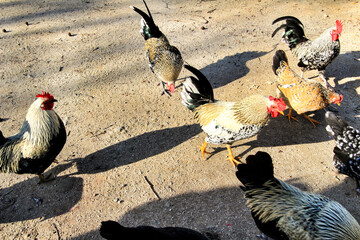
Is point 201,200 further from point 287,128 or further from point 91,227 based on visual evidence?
point 287,128

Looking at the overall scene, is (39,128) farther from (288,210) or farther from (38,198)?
(288,210)

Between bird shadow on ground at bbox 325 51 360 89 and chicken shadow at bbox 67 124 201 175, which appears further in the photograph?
bird shadow on ground at bbox 325 51 360 89

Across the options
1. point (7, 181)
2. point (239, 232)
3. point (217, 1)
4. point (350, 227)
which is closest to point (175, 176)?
point (239, 232)

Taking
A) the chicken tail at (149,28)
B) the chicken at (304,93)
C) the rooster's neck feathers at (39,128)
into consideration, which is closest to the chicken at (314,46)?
the chicken at (304,93)

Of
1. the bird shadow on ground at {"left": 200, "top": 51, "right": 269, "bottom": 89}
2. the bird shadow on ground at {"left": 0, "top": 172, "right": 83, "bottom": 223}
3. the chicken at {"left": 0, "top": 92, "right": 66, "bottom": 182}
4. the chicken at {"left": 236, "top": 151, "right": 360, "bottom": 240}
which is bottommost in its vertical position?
the bird shadow on ground at {"left": 0, "top": 172, "right": 83, "bottom": 223}

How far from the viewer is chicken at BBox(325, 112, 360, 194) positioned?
11.8 ft

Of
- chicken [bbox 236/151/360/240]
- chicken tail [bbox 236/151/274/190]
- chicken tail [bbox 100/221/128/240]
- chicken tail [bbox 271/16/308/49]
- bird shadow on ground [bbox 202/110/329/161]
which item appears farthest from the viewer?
chicken tail [bbox 271/16/308/49]

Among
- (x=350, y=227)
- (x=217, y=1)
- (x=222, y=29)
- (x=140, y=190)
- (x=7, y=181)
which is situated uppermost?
(x=217, y=1)

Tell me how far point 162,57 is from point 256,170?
317 cm

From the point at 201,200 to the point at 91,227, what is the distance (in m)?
1.57

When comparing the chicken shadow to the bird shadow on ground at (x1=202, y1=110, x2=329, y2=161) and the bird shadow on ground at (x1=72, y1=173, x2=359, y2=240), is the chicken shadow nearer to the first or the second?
the bird shadow on ground at (x1=202, y1=110, x2=329, y2=161)

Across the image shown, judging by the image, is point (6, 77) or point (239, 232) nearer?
point (239, 232)

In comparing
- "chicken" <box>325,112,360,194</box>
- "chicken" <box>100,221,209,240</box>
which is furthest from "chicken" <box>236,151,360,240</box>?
"chicken" <box>325,112,360,194</box>

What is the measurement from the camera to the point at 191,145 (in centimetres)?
464
